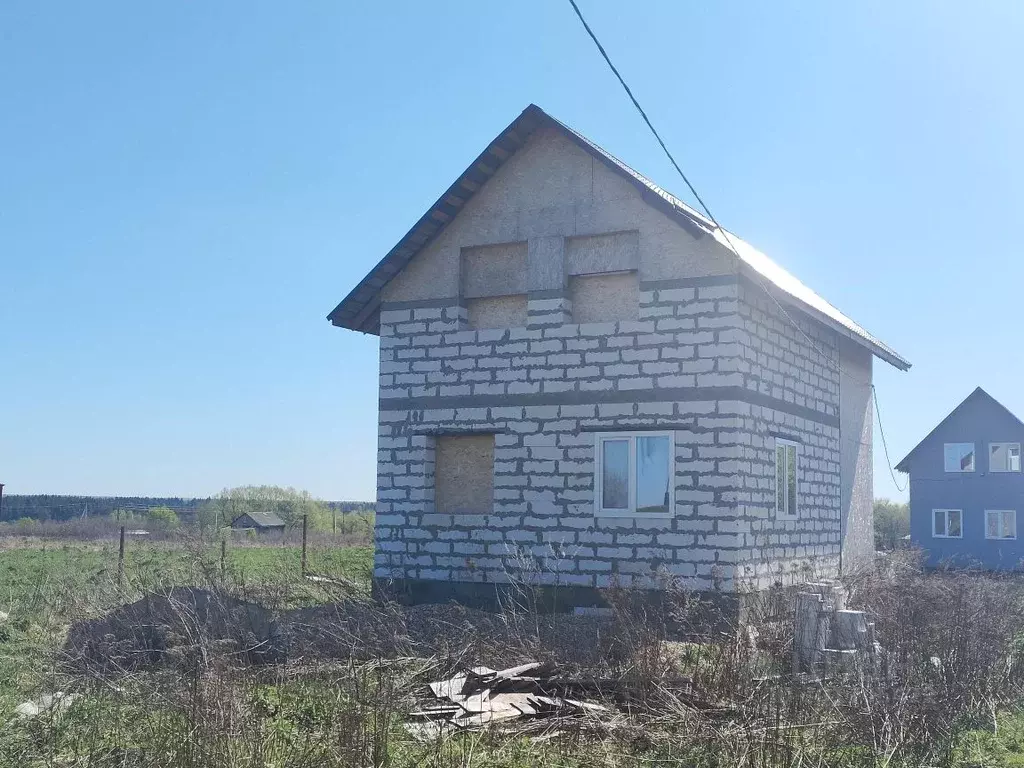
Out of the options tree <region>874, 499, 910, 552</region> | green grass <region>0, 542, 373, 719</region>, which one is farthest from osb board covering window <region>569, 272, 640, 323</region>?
tree <region>874, 499, 910, 552</region>

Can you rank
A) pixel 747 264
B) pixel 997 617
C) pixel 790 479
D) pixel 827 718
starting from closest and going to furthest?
pixel 827 718, pixel 997 617, pixel 747 264, pixel 790 479

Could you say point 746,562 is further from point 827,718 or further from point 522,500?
point 827,718

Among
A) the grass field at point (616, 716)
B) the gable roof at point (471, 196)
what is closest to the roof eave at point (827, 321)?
the gable roof at point (471, 196)

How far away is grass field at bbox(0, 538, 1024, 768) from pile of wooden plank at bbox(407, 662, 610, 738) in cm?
19

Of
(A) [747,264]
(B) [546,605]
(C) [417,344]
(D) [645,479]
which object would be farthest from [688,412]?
(C) [417,344]

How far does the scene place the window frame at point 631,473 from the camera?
1313 centimetres

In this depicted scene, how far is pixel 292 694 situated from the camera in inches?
318

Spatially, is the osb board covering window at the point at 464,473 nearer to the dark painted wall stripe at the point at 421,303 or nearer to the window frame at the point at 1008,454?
the dark painted wall stripe at the point at 421,303

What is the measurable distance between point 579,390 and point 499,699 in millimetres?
6391

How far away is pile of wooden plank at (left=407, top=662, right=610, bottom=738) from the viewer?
7.46 meters

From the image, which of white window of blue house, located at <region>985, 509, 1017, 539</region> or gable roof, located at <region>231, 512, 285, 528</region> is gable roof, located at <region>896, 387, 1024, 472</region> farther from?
gable roof, located at <region>231, 512, 285, 528</region>

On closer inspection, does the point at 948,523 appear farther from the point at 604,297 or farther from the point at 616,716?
the point at 616,716

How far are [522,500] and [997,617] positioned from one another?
5.80 m

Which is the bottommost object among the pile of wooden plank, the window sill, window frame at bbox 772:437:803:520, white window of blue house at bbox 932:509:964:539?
the pile of wooden plank
